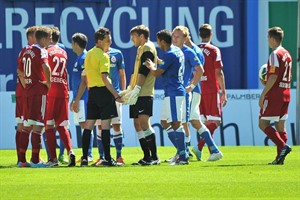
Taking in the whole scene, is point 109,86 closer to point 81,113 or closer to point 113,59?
point 113,59

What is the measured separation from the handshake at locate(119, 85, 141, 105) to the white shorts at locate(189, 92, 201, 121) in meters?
1.72

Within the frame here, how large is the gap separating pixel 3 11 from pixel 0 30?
1.61 feet

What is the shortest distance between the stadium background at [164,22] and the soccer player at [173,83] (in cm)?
1273

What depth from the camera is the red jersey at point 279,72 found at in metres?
17.5

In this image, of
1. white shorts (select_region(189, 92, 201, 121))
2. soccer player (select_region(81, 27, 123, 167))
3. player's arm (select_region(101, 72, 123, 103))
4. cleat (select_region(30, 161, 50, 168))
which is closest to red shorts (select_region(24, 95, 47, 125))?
cleat (select_region(30, 161, 50, 168))

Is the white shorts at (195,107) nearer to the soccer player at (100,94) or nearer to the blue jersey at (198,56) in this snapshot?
the blue jersey at (198,56)

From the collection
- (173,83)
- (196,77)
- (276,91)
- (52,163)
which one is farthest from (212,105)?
(52,163)

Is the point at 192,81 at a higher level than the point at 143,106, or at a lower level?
higher

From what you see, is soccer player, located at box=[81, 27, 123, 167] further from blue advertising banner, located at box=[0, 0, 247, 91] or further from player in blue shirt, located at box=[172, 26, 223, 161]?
blue advertising banner, located at box=[0, 0, 247, 91]

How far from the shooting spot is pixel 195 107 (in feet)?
61.8

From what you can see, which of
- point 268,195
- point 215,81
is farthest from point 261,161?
point 268,195

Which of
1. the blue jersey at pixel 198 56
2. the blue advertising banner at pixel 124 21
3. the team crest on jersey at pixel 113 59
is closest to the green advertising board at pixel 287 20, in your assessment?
the blue advertising banner at pixel 124 21

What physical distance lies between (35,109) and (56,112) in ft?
2.37

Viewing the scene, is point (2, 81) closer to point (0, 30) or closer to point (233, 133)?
point (0, 30)
